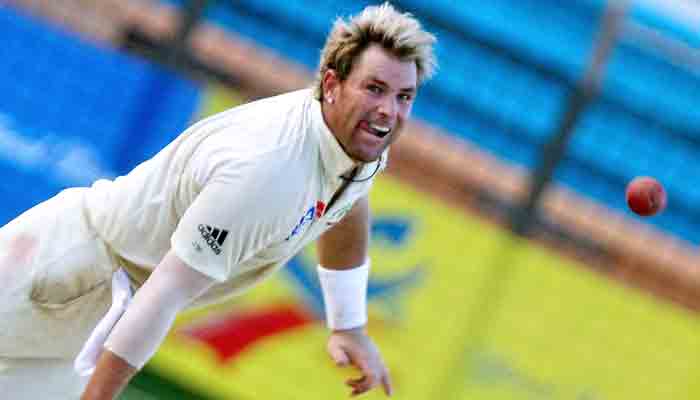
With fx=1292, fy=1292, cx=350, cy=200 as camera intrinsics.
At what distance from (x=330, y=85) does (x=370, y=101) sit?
0.47 ft

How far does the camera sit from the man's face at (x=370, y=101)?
309 centimetres

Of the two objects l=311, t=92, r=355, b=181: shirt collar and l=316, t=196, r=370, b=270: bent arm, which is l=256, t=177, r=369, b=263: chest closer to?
l=311, t=92, r=355, b=181: shirt collar

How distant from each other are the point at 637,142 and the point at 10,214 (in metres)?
3.51

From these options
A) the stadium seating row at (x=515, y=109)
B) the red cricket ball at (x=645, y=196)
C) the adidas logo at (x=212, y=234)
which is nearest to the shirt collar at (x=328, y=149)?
the adidas logo at (x=212, y=234)

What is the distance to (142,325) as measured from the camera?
3.00 meters

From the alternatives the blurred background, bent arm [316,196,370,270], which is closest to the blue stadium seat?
the blurred background

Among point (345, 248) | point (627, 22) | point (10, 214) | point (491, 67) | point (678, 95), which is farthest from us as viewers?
point (678, 95)

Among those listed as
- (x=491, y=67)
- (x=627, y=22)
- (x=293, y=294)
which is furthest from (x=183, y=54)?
(x=627, y=22)

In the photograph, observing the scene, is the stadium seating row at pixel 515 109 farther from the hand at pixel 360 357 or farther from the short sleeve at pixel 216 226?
the short sleeve at pixel 216 226

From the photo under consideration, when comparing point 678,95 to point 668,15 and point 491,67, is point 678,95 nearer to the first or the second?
point 668,15

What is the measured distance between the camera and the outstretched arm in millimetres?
3738

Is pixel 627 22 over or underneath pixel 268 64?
over

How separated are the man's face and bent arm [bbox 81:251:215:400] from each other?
0.49 metres

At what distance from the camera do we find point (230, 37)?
7406 millimetres
